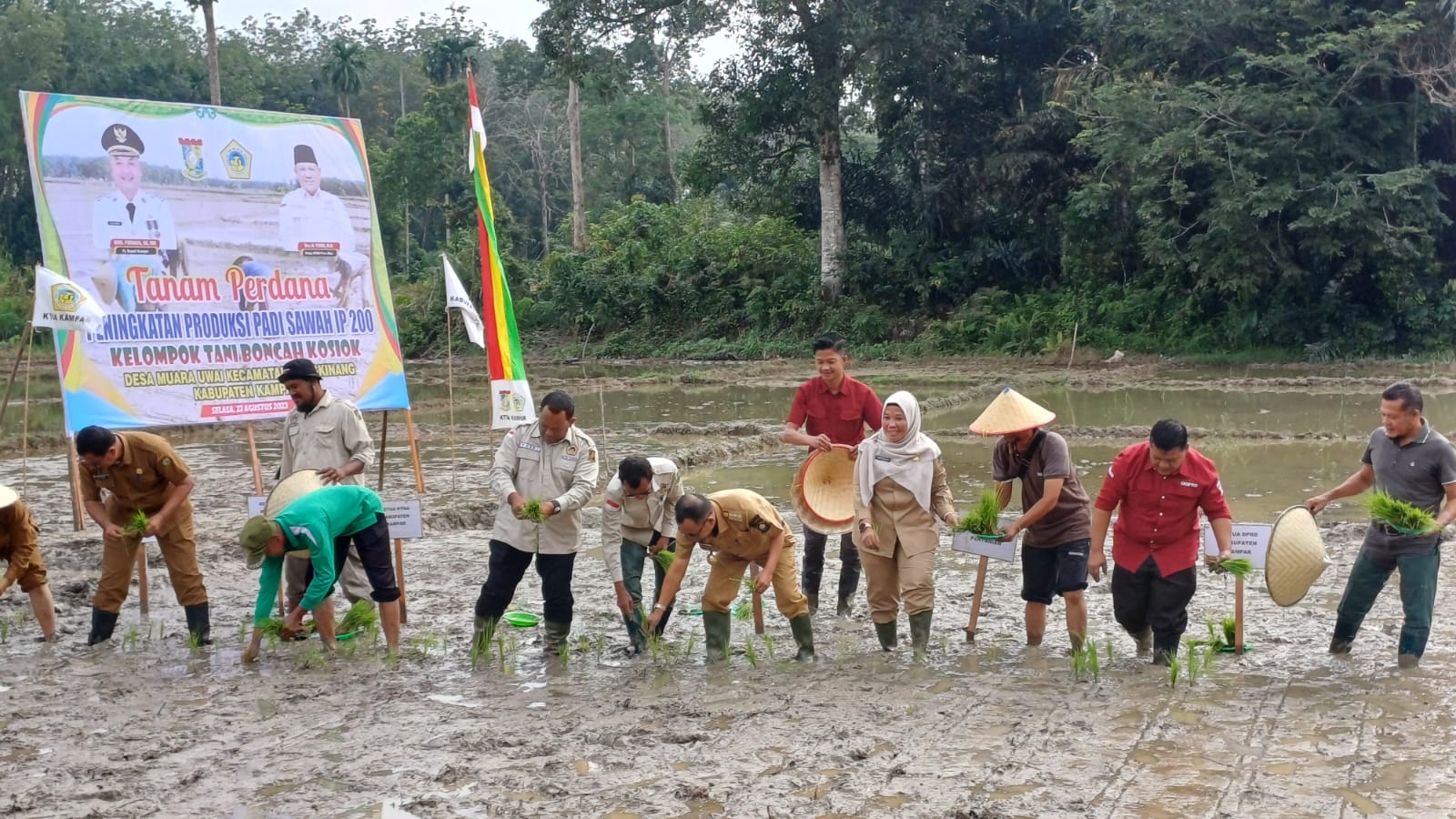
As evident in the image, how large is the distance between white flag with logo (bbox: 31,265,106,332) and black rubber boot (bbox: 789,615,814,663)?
5702 mm

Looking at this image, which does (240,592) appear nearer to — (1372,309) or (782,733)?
(782,733)

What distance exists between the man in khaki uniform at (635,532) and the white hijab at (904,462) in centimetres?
104

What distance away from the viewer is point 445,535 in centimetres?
1105

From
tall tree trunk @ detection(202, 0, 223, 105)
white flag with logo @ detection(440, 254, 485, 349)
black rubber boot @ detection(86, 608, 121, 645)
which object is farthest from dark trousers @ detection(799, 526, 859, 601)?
tall tree trunk @ detection(202, 0, 223, 105)

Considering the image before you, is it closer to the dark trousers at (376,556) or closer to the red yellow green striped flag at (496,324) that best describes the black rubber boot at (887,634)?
the dark trousers at (376,556)

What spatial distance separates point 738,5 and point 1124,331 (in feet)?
34.9

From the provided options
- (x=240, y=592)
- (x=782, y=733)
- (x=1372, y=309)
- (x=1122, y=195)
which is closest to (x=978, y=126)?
(x=1122, y=195)

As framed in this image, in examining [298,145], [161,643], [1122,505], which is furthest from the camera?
[298,145]

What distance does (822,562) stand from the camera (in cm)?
798

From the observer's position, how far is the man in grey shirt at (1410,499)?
621 cm

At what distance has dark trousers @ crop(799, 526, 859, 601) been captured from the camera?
7.95 meters

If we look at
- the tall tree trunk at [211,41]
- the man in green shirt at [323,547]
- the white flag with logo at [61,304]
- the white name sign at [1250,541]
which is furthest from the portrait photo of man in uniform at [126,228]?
the tall tree trunk at [211,41]

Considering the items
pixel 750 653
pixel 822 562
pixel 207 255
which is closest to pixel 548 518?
pixel 750 653

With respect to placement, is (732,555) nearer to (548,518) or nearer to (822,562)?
(548,518)
